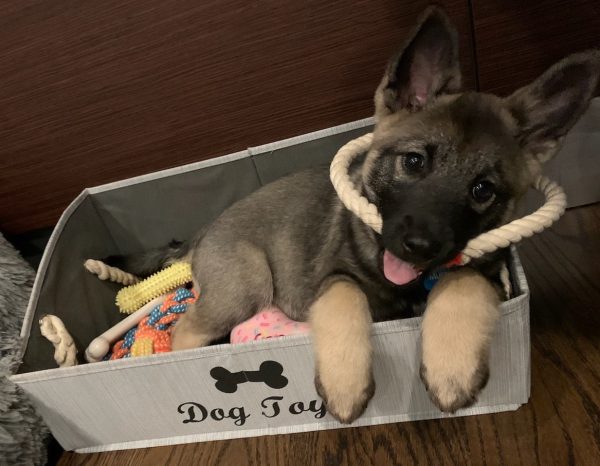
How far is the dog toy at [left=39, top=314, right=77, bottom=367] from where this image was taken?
197 centimetres

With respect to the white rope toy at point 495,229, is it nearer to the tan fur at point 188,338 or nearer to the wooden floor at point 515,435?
the wooden floor at point 515,435

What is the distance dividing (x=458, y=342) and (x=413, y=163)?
0.53 m

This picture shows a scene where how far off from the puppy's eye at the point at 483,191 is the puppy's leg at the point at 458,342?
0.81 feet

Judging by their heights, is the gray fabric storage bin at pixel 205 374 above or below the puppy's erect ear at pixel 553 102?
below

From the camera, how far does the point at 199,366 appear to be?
1578 mm

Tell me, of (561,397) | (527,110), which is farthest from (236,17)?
(561,397)

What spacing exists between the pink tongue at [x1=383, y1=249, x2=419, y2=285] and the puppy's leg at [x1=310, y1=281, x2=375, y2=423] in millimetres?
116

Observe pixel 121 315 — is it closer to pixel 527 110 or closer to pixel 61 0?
pixel 61 0

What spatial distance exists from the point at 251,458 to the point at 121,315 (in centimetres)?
118

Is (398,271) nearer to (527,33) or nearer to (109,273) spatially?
(527,33)

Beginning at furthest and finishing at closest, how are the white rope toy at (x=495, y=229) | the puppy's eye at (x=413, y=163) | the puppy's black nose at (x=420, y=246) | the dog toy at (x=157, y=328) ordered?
the dog toy at (x=157, y=328) → the puppy's eye at (x=413, y=163) → the white rope toy at (x=495, y=229) → the puppy's black nose at (x=420, y=246)

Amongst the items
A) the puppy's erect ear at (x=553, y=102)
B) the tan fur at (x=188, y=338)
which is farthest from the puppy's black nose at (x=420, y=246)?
the tan fur at (x=188, y=338)

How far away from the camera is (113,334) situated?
7.34ft

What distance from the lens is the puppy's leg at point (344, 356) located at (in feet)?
4.49
